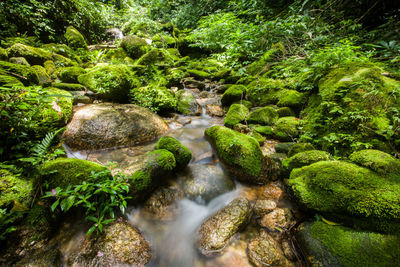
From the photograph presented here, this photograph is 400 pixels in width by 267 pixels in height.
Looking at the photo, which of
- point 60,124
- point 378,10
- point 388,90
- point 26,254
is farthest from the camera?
point 378,10

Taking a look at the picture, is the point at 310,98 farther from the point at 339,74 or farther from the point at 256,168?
the point at 256,168

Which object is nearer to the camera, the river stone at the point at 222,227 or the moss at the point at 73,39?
the river stone at the point at 222,227

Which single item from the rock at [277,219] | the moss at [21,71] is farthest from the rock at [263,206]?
the moss at [21,71]

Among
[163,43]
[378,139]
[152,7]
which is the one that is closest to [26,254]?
[378,139]

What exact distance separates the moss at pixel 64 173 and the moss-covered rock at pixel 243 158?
2.42 metres

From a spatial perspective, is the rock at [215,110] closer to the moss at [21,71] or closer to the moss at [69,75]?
the moss at [69,75]

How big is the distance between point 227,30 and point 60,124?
27.6 ft

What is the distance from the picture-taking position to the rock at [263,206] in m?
2.64

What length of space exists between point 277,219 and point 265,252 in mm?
582

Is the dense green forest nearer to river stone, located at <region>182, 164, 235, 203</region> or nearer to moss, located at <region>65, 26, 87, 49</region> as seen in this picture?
river stone, located at <region>182, 164, 235, 203</region>

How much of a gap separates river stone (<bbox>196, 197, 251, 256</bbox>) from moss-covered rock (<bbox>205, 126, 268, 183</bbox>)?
28.2 inches

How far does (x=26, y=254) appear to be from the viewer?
1690mm

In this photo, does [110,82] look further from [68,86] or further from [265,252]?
[265,252]

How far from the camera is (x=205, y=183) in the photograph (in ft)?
10.6
